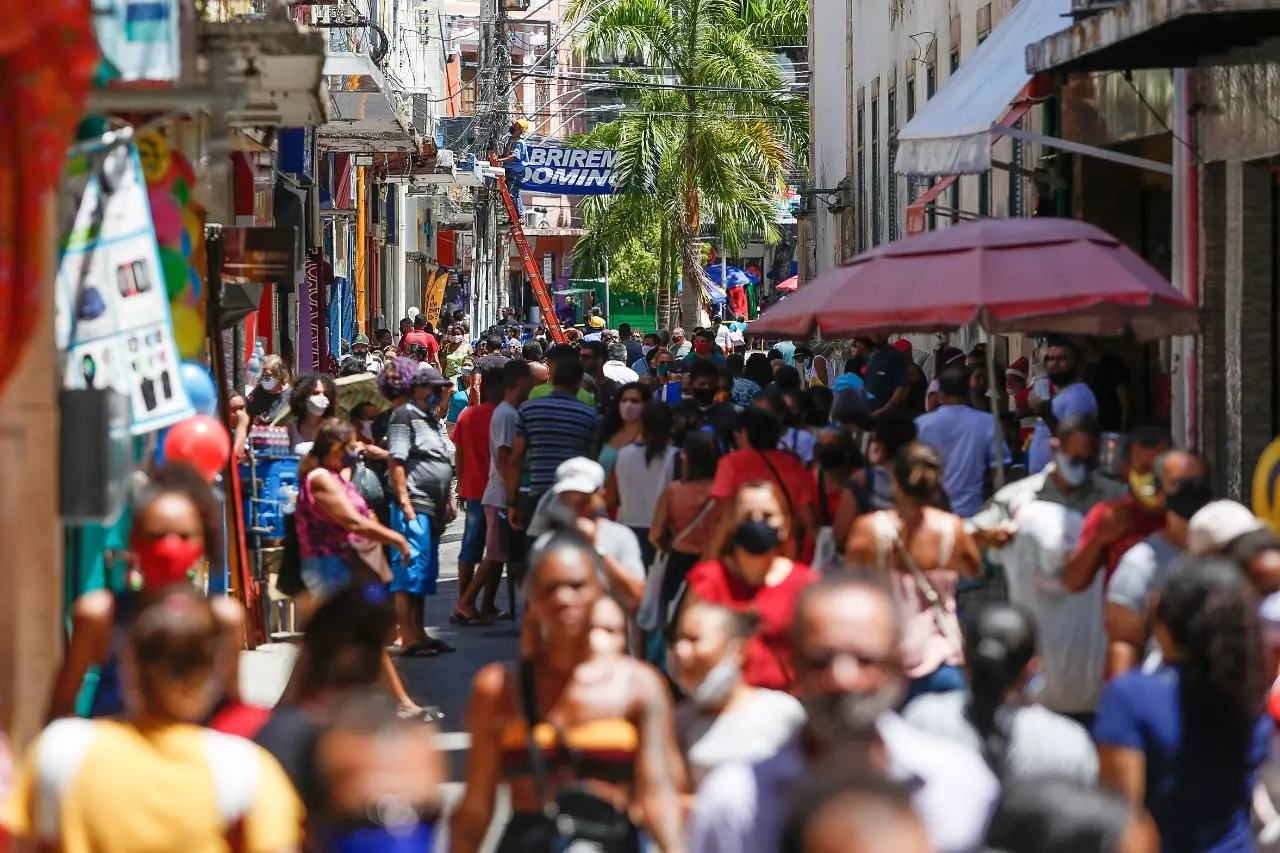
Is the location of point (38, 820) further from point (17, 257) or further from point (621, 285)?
point (621, 285)

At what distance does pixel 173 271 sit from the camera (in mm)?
11477

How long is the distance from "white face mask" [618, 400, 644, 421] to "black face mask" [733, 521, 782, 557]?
4491mm

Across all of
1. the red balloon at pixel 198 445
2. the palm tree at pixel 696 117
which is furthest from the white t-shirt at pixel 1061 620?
the palm tree at pixel 696 117

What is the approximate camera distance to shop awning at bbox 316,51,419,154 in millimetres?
22019

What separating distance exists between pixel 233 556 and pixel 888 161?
70.9 ft

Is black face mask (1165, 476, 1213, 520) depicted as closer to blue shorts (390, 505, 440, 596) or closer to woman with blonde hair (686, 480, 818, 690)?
woman with blonde hair (686, 480, 818, 690)

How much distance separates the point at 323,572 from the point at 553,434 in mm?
2660

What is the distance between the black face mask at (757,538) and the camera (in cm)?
745

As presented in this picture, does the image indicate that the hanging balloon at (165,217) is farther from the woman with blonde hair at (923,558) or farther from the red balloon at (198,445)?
the woman with blonde hair at (923,558)

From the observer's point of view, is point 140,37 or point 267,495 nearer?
point 140,37

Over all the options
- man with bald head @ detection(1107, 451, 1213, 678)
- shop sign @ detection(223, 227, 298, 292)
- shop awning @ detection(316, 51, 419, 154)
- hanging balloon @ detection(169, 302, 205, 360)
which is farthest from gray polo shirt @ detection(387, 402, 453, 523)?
man with bald head @ detection(1107, 451, 1213, 678)

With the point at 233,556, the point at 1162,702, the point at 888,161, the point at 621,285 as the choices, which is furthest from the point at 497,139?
the point at 1162,702

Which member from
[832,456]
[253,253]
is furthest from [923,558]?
[253,253]

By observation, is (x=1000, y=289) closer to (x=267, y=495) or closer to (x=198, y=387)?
(x=198, y=387)
